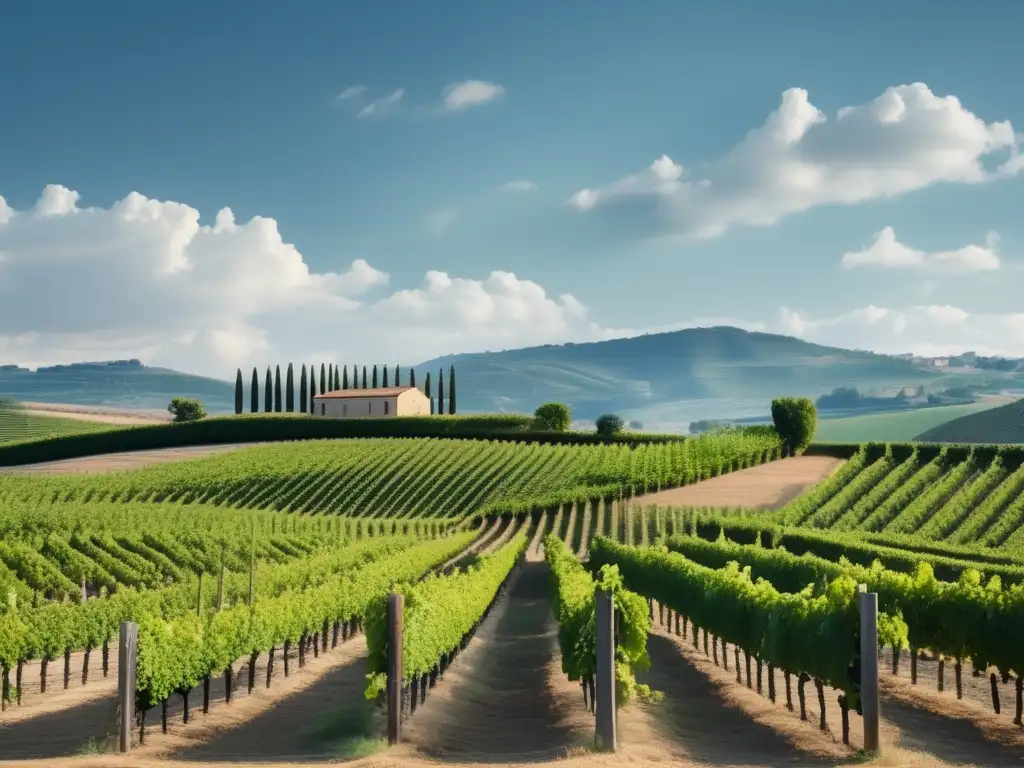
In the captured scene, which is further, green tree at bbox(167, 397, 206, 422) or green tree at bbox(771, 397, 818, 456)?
green tree at bbox(167, 397, 206, 422)

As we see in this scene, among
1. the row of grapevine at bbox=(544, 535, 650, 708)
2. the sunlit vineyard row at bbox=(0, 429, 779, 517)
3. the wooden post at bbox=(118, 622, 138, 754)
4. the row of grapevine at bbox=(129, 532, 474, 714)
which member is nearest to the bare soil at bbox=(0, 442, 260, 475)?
the sunlit vineyard row at bbox=(0, 429, 779, 517)

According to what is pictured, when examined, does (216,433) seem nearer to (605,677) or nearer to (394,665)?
(394,665)

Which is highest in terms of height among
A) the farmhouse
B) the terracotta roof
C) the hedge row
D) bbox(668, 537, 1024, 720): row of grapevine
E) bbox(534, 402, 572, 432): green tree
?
the terracotta roof

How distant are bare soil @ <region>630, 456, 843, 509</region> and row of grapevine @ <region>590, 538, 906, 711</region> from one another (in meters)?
33.4

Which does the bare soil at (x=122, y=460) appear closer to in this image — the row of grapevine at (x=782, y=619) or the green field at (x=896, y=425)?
the row of grapevine at (x=782, y=619)

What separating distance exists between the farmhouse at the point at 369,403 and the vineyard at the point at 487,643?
53.8 metres

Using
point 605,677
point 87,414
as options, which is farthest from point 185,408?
point 605,677

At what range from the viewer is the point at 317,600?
20.3 metres

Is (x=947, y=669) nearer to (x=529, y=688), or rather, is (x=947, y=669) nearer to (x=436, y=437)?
(x=529, y=688)

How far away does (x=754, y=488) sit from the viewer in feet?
196

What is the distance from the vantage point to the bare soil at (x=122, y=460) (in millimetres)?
79812

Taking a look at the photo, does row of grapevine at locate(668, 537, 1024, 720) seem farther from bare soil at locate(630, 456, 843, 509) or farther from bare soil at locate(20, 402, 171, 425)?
bare soil at locate(20, 402, 171, 425)

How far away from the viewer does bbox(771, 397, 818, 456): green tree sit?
2867 inches

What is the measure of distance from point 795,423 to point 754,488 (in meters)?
15.0
